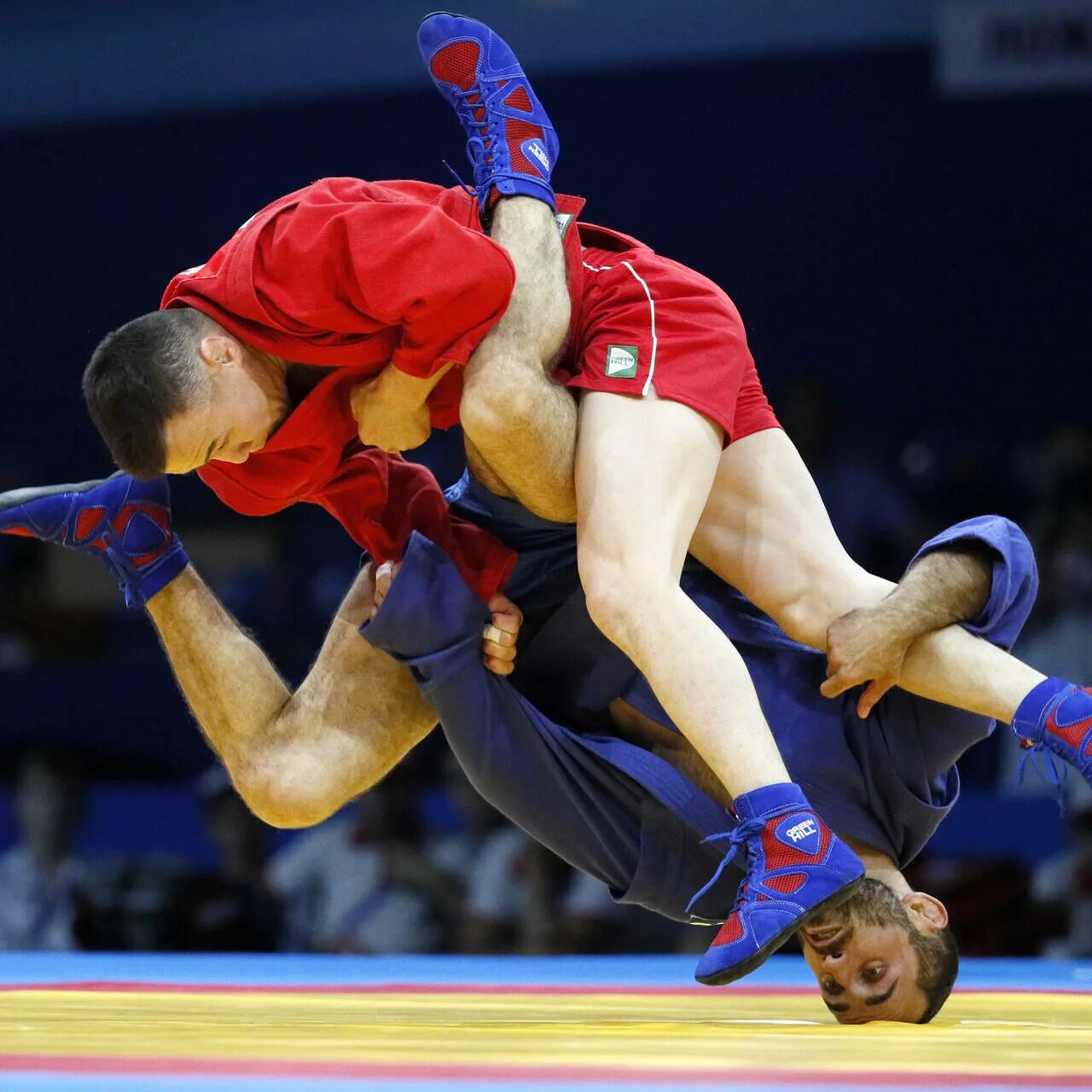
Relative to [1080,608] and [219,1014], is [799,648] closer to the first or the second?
[219,1014]

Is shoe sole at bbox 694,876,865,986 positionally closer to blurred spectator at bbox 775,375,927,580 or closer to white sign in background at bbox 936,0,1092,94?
blurred spectator at bbox 775,375,927,580

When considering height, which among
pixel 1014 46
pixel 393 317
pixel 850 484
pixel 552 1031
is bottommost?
pixel 850 484

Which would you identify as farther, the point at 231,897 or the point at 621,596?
the point at 231,897

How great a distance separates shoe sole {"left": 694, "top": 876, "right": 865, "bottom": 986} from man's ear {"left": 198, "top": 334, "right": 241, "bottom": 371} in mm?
1147

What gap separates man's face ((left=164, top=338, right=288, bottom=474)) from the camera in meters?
2.50

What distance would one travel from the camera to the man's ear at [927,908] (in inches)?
106

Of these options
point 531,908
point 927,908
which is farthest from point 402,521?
→ point 531,908

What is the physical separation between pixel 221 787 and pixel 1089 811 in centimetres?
281

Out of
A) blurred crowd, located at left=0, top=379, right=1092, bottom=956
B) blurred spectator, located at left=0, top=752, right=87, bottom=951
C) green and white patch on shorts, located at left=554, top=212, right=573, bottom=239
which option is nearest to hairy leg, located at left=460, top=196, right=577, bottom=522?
green and white patch on shorts, located at left=554, top=212, right=573, bottom=239

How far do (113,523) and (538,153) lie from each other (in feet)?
3.39

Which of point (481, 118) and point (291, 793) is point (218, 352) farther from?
point (291, 793)

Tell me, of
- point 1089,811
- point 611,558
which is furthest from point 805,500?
point 1089,811

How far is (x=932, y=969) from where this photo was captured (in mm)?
2580

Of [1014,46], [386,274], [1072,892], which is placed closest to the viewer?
[386,274]
